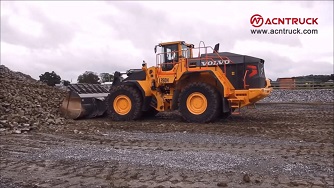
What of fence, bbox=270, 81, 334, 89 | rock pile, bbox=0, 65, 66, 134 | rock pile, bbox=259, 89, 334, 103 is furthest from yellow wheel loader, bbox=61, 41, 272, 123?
fence, bbox=270, 81, 334, 89

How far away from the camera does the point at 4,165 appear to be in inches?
240

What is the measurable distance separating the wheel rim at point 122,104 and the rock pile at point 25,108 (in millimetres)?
1799

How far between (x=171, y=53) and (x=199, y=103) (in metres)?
2.06

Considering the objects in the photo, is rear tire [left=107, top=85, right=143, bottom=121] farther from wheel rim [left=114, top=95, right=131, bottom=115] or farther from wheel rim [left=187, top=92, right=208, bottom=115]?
wheel rim [left=187, top=92, right=208, bottom=115]

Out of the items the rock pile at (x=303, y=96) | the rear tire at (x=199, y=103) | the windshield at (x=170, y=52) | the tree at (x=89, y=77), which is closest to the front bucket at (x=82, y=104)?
the windshield at (x=170, y=52)

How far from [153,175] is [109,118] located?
747 cm

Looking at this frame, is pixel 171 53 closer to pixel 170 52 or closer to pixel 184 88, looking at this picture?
pixel 170 52

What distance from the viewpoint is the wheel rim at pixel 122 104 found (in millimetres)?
12219

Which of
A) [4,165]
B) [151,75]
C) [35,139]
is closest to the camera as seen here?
[4,165]

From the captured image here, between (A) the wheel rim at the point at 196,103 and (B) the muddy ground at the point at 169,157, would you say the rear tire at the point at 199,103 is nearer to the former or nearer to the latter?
(A) the wheel rim at the point at 196,103

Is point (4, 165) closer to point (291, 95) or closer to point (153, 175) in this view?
point (153, 175)

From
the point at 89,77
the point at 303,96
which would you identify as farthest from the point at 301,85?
the point at 89,77

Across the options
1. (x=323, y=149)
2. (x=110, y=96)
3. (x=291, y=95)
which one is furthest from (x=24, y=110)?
(x=291, y=95)

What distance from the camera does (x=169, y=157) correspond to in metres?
6.50
